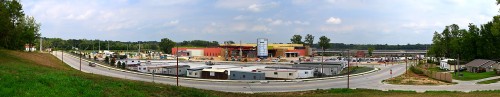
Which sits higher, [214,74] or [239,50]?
[239,50]

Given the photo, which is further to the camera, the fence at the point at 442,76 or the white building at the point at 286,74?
the white building at the point at 286,74

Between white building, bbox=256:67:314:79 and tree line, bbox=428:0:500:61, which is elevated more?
tree line, bbox=428:0:500:61

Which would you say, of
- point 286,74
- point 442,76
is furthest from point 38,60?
point 442,76

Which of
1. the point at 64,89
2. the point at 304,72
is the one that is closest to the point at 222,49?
the point at 304,72

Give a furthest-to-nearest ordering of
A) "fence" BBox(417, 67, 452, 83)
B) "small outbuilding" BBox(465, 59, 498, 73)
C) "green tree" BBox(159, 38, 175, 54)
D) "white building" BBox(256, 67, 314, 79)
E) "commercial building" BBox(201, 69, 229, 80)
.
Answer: "green tree" BBox(159, 38, 175, 54) < "small outbuilding" BBox(465, 59, 498, 73) < "commercial building" BBox(201, 69, 229, 80) < "white building" BBox(256, 67, 314, 79) < "fence" BBox(417, 67, 452, 83)

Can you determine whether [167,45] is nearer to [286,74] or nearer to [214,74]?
[214,74]

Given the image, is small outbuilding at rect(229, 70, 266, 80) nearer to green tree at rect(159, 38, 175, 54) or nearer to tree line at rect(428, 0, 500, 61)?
tree line at rect(428, 0, 500, 61)

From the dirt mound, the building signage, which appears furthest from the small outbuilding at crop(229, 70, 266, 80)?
the building signage

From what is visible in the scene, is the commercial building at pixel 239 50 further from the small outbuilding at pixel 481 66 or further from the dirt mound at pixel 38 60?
the dirt mound at pixel 38 60

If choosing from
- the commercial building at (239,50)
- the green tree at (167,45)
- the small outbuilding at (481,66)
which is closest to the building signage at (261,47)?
the commercial building at (239,50)

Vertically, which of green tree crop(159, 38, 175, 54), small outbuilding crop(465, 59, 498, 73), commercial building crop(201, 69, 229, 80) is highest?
green tree crop(159, 38, 175, 54)

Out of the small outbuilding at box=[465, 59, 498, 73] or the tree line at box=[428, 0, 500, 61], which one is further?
the tree line at box=[428, 0, 500, 61]

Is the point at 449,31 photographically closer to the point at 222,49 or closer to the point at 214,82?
the point at 222,49

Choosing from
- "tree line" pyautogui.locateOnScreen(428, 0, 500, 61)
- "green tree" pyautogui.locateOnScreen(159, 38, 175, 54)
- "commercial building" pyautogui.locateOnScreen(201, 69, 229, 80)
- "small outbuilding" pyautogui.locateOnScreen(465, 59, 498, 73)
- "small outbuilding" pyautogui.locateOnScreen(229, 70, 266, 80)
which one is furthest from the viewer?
"green tree" pyautogui.locateOnScreen(159, 38, 175, 54)
